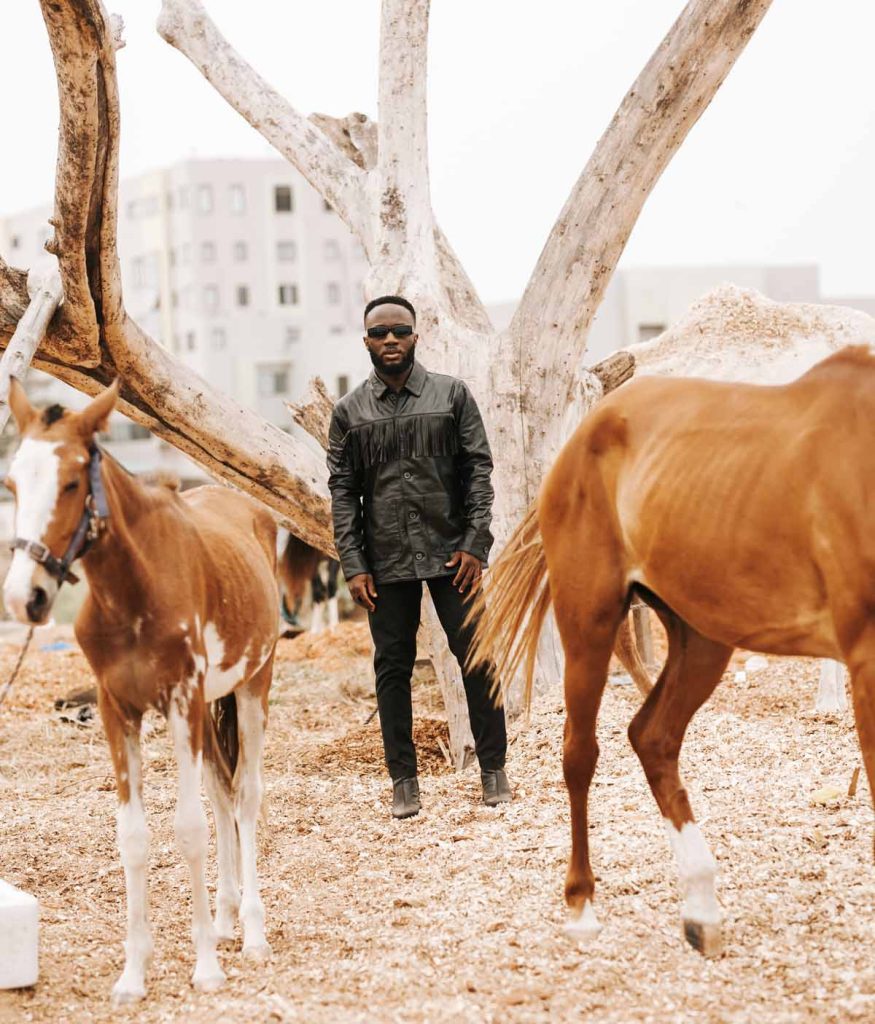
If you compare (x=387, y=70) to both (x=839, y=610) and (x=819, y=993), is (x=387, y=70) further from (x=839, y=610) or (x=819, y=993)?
(x=819, y=993)

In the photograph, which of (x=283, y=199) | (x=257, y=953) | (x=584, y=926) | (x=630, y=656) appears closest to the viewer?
(x=584, y=926)

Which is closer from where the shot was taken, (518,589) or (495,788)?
(518,589)

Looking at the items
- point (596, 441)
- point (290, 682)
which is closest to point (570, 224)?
point (596, 441)

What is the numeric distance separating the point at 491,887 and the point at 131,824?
4.63ft

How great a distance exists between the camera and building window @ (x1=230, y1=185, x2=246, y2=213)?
51.3m

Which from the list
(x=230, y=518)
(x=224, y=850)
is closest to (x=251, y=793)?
(x=224, y=850)

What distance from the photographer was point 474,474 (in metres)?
5.90

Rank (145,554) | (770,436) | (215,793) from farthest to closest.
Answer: (215,793) → (145,554) → (770,436)

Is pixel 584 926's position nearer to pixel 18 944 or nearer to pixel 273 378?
pixel 18 944

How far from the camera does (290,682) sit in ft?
36.7

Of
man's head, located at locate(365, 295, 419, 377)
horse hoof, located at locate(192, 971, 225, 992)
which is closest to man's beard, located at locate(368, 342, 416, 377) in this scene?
man's head, located at locate(365, 295, 419, 377)

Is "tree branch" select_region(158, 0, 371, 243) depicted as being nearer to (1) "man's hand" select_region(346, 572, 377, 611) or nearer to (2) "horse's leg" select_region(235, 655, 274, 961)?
(1) "man's hand" select_region(346, 572, 377, 611)

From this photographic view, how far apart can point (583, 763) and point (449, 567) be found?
1710mm

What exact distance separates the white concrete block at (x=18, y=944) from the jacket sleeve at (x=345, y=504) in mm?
2239
